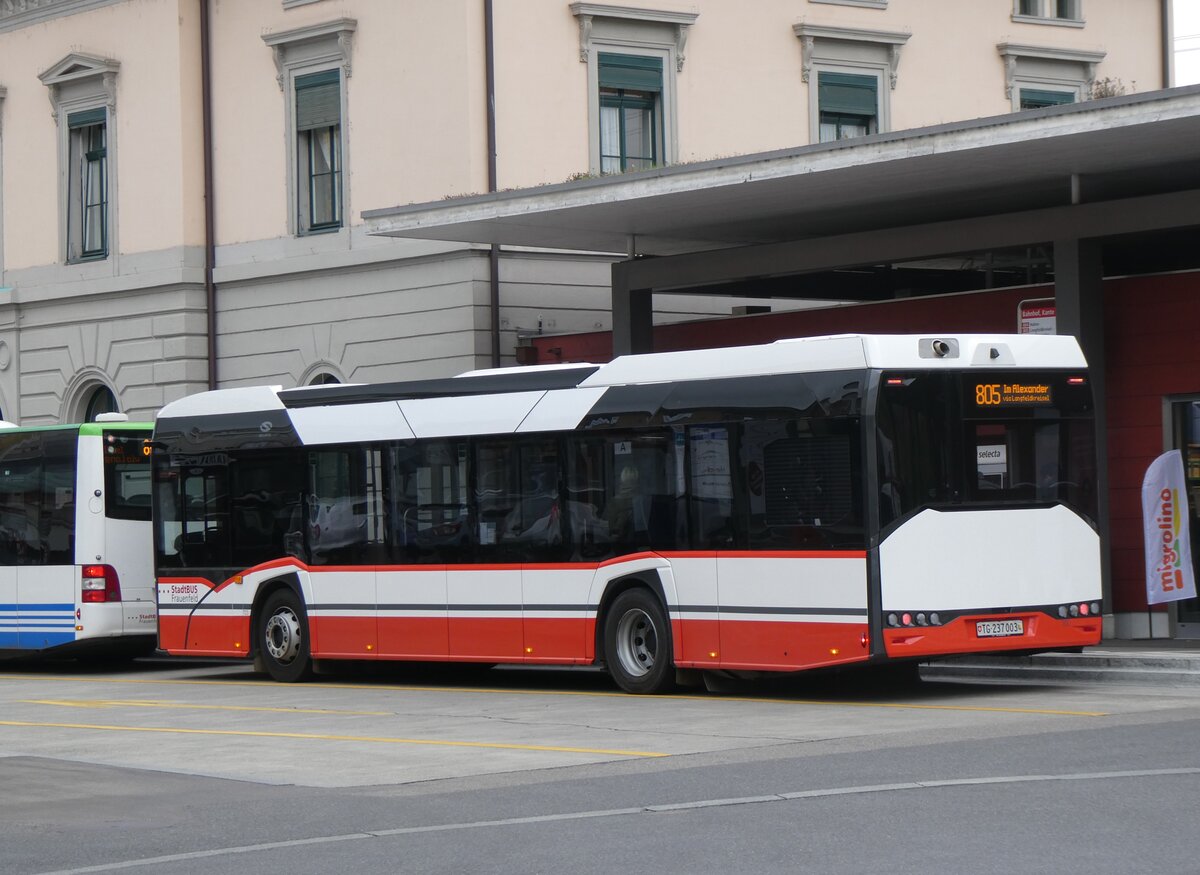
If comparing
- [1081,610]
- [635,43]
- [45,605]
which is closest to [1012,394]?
[1081,610]

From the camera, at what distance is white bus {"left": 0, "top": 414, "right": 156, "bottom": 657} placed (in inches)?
859

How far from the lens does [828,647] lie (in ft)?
49.9

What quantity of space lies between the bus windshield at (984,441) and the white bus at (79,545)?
1003 cm

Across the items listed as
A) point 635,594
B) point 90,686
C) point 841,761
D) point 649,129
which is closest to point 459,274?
point 649,129

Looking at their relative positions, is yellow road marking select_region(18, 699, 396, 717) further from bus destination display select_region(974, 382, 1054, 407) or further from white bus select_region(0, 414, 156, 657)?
bus destination display select_region(974, 382, 1054, 407)

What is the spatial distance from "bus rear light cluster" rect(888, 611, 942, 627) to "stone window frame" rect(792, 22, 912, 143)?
1584 centimetres

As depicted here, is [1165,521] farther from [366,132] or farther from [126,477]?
[366,132]

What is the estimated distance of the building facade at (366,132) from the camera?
27.3m

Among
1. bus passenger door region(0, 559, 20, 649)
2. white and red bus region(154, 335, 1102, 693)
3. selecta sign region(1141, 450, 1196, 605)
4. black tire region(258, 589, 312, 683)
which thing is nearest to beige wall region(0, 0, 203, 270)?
bus passenger door region(0, 559, 20, 649)

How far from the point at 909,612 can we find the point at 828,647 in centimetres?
67

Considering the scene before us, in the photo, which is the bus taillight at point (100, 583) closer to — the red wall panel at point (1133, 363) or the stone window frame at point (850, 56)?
the red wall panel at point (1133, 363)

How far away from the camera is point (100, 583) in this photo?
2181cm

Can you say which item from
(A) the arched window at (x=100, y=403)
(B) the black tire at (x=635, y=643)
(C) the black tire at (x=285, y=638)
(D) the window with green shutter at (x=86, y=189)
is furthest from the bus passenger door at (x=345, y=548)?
(D) the window with green shutter at (x=86, y=189)

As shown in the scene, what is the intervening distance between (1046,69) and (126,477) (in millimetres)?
17098
